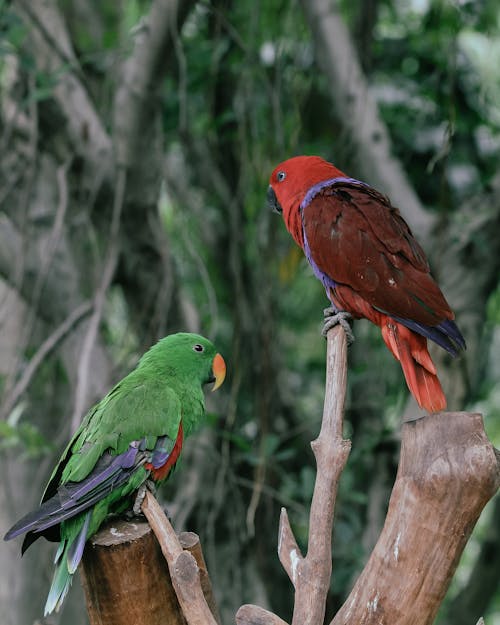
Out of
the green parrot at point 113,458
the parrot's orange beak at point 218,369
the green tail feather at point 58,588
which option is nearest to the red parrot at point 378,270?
the parrot's orange beak at point 218,369

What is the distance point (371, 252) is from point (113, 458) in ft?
2.88

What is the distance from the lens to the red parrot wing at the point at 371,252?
2158mm

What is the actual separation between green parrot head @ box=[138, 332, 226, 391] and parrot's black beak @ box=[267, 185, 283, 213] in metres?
0.75

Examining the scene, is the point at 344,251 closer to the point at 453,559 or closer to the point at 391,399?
the point at 453,559

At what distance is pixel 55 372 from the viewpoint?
4.55 meters

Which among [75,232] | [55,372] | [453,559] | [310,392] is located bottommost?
[453,559]

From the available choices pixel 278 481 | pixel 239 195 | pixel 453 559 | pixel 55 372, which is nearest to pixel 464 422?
pixel 453 559

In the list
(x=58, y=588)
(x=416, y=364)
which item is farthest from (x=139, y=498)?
(x=416, y=364)

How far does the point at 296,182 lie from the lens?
2652mm

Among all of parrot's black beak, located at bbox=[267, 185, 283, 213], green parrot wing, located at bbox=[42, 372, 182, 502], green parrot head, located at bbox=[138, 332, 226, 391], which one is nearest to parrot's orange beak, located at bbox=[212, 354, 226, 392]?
green parrot head, located at bbox=[138, 332, 226, 391]

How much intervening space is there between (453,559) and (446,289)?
222 centimetres

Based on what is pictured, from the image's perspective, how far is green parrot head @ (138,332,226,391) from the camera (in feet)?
7.16

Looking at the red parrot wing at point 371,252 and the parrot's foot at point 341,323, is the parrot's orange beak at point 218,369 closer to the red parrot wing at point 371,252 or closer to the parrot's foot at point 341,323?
the parrot's foot at point 341,323

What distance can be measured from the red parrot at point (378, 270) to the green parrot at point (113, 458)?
1.68 ft
